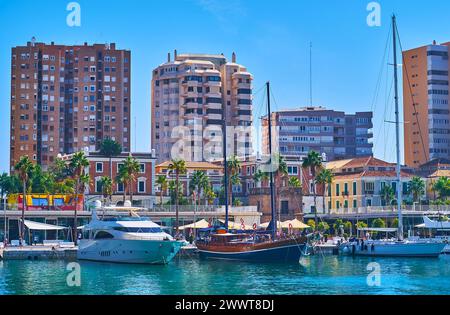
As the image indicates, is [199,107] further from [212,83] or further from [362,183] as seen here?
[362,183]

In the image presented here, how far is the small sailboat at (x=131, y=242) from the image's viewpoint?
203 feet

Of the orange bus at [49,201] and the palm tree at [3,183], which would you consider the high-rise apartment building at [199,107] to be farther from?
the orange bus at [49,201]

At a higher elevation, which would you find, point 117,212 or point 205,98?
point 205,98

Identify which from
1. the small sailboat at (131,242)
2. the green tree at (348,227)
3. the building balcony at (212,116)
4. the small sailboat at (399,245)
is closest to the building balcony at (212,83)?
the building balcony at (212,116)

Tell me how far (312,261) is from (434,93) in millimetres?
95043

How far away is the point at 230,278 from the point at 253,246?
631 inches

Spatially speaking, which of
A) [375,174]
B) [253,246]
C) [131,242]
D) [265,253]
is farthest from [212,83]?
[131,242]

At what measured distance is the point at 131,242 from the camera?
62.1m

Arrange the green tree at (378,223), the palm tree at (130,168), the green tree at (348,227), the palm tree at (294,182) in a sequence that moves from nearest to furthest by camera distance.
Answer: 1. the green tree at (378,223)
2. the palm tree at (130,168)
3. the green tree at (348,227)
4. the palm tree at (294,182)

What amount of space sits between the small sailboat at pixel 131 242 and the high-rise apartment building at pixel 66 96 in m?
77.6

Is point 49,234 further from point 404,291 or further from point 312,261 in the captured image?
point 404,291

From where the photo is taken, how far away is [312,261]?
220ft

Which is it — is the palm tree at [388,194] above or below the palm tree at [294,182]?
below
